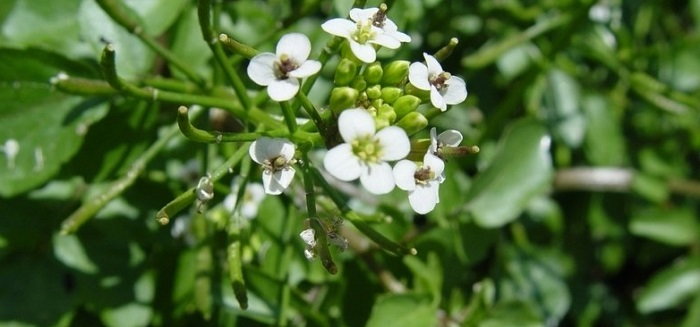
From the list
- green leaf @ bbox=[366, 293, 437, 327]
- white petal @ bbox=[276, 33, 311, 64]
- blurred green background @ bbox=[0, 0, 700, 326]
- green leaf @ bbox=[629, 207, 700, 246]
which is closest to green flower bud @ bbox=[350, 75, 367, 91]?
white petal @ bbox=[276, 33, 311, 64]

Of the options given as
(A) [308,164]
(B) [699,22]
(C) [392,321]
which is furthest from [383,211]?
(B) [699,22]

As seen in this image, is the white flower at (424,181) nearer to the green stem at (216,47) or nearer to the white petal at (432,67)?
the white petal at (432,67)

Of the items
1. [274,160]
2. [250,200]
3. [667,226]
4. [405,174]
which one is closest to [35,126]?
[250,200]

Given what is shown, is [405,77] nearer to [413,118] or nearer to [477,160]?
[413,118]

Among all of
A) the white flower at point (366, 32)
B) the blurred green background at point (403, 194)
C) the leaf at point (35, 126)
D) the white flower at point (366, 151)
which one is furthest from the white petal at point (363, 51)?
the leaf at point (35, 126)

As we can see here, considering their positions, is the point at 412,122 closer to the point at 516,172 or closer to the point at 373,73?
the point at 373,73
